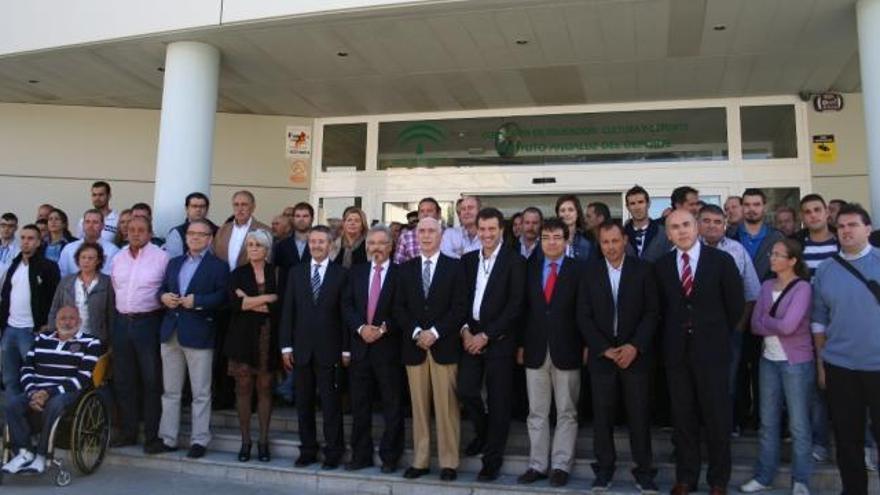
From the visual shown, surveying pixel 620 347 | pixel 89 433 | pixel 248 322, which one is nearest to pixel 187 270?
pixel 248 322

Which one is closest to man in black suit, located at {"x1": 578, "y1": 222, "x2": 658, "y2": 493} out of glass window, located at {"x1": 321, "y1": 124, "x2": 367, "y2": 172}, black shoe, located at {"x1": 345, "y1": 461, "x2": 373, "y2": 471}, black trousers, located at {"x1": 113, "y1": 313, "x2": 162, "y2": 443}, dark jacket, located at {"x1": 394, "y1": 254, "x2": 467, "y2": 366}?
dark jacket, located at {"x1": 394, "y1": 254, "x2": 467, "y2": 366}

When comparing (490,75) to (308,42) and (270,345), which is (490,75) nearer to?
(308,42)

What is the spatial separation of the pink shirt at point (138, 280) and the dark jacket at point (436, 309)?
2.04 metres

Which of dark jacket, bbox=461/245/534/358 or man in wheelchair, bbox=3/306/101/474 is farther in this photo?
man in wheelchair, bbox=3/306/101/474

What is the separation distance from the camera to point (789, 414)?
4164 millimetres

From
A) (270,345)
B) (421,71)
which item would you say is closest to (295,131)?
(421,71)

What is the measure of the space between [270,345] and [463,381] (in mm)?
1555

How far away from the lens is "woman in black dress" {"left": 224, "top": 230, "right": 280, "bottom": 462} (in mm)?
4980

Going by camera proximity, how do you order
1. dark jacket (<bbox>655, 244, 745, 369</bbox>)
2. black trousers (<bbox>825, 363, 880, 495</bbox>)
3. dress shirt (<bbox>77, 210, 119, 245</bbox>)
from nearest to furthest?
black trousers (<bbox>825, 363, 880, 495</bbox>) → dark jacket (<bbox>655, 244, 745, 369</bbox>) → dress shirt (<bbox>77, 210, 119, 245</bbox>)

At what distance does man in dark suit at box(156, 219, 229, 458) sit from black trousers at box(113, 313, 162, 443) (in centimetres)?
10

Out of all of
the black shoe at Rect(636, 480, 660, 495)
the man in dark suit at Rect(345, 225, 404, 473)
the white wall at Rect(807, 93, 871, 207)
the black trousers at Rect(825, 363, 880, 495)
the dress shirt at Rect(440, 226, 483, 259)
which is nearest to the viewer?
the black trousers at Rect(825, 363, 880, 495)

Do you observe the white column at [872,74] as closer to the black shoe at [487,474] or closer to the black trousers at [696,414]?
the black trousers at [696,414]

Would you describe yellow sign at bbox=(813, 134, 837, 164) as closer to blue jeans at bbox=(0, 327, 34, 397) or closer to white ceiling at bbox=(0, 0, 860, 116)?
white ceiling at bbox=(0, 0, 860, 116)

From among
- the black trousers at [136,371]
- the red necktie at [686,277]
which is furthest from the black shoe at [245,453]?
the red necktie at [686,277]
